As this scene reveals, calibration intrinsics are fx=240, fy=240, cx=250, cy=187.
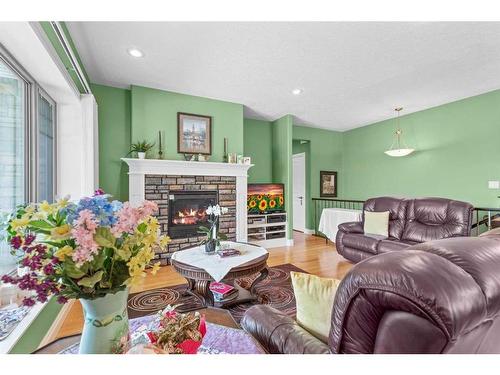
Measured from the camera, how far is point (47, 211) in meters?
0.67

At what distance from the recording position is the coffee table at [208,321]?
0.95 metres

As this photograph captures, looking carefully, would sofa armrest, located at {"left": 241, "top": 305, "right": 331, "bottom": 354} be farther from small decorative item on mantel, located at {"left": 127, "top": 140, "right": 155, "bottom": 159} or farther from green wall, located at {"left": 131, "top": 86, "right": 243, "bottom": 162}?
green wall, located at {"left": 131, "top": 86, "right": 243, "bottom": 162}

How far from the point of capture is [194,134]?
3986mm

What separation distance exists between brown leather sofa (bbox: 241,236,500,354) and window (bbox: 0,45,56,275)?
83.6 inches

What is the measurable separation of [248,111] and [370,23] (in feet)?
9.28

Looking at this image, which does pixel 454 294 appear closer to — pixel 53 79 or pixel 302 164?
pixel 53 79

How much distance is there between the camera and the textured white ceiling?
7.39 feet

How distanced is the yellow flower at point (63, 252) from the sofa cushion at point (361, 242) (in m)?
3.42

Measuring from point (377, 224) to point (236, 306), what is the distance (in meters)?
2.43

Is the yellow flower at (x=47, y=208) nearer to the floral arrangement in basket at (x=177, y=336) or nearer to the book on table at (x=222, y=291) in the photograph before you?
the floral arrangement in basket at (x=177, y=336)

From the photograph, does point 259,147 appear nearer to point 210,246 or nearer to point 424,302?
point 210,246

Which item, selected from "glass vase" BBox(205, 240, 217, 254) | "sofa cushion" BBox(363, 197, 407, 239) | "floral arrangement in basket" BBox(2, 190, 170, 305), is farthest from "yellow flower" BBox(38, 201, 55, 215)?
"sofa cushion" BBox(363, 197, 407, 239)
